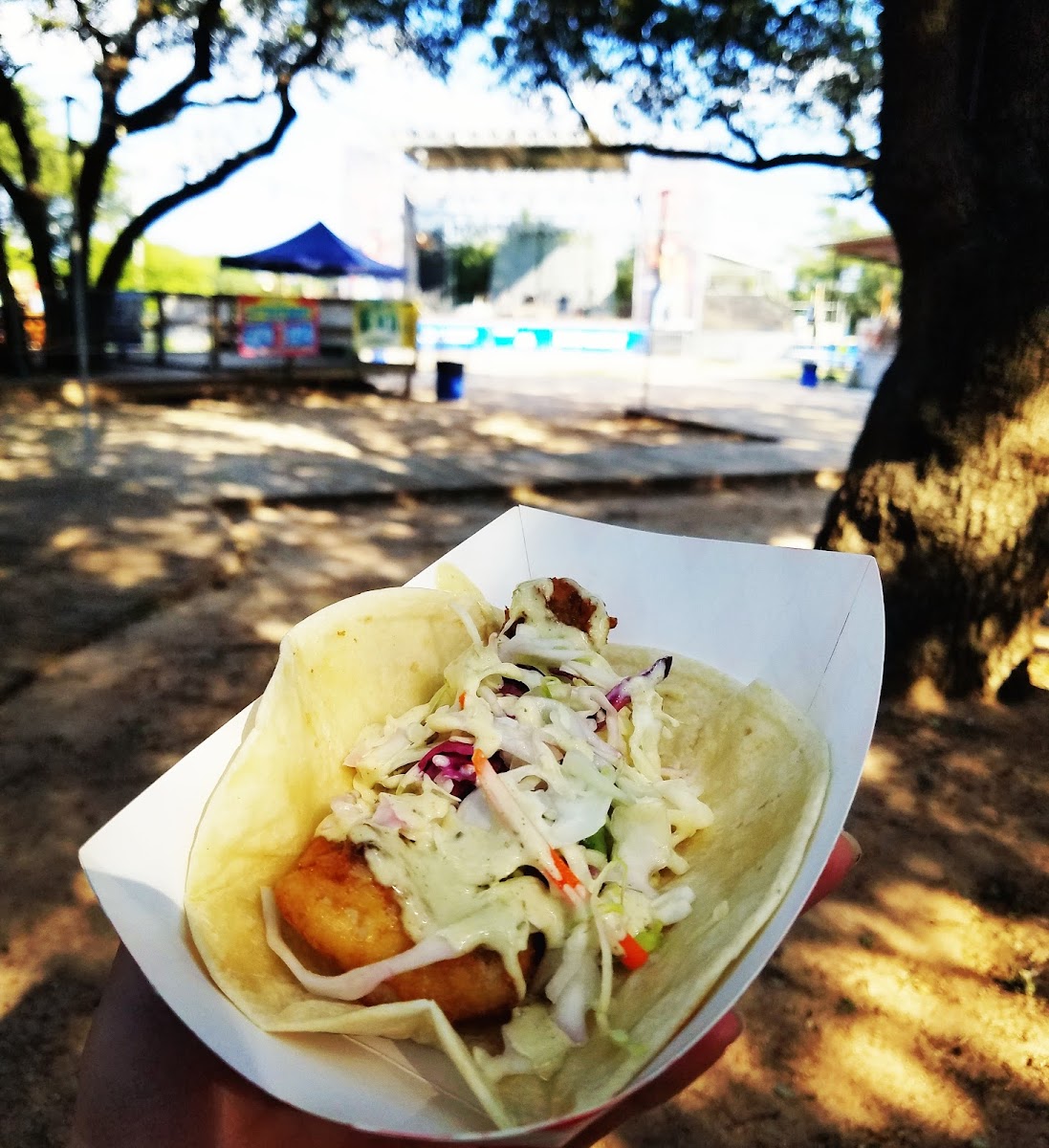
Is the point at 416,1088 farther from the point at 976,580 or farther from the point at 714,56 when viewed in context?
the point at 714,56

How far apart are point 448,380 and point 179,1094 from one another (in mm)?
17512

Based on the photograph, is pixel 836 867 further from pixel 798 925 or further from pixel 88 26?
pixel 88 26

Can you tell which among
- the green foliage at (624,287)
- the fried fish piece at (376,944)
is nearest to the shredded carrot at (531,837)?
the fried fish piece at (376,944)

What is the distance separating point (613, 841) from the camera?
5.36ft

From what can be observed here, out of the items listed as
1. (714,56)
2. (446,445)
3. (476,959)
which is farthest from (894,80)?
(446,445)

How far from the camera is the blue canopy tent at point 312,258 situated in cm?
1881

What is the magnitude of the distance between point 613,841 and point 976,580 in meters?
3.56

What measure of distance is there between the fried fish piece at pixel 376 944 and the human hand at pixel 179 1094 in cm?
19

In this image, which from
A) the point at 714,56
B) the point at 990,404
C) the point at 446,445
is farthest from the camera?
the point at 446,445

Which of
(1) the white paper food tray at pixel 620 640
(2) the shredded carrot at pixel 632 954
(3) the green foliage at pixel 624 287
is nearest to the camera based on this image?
(1) the white paper food tray at pixel 620 640

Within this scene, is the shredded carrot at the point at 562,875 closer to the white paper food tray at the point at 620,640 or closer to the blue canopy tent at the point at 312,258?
the white paper food tray at the point at 620,640

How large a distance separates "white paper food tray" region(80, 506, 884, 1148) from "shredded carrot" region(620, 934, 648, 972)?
0.22 meters

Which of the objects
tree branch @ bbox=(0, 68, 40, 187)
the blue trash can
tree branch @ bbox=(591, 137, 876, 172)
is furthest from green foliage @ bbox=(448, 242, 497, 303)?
tree branch @ bbox=(591, 137, 876, 172)

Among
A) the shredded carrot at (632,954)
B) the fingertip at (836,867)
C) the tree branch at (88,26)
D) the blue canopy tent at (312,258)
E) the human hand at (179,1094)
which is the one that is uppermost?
the tree branch at (88,26)
